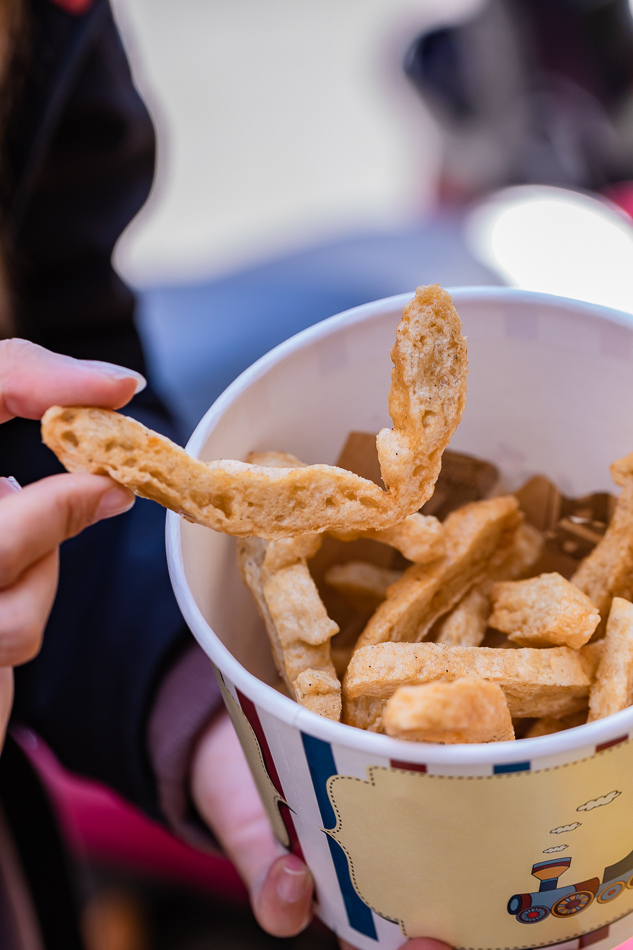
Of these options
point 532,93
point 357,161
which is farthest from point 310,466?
point 357,161

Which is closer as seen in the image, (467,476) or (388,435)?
(388,435)

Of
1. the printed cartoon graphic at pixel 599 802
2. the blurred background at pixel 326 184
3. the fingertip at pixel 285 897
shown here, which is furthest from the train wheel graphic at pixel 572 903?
the blurred background at pixel 326 184

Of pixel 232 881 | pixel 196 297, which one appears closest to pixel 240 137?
pixel 196 297

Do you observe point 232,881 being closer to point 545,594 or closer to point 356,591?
point 356,591

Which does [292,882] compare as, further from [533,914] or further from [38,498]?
[38,498]

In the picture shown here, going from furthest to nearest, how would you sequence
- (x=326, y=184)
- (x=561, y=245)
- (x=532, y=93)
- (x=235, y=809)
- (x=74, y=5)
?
(x=326, y=184) → (x=532, y=93) → (x=561, y=245) → (x=74, y=5) → (x=235, y=809)

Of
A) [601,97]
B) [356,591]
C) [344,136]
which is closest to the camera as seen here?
[356,591]
